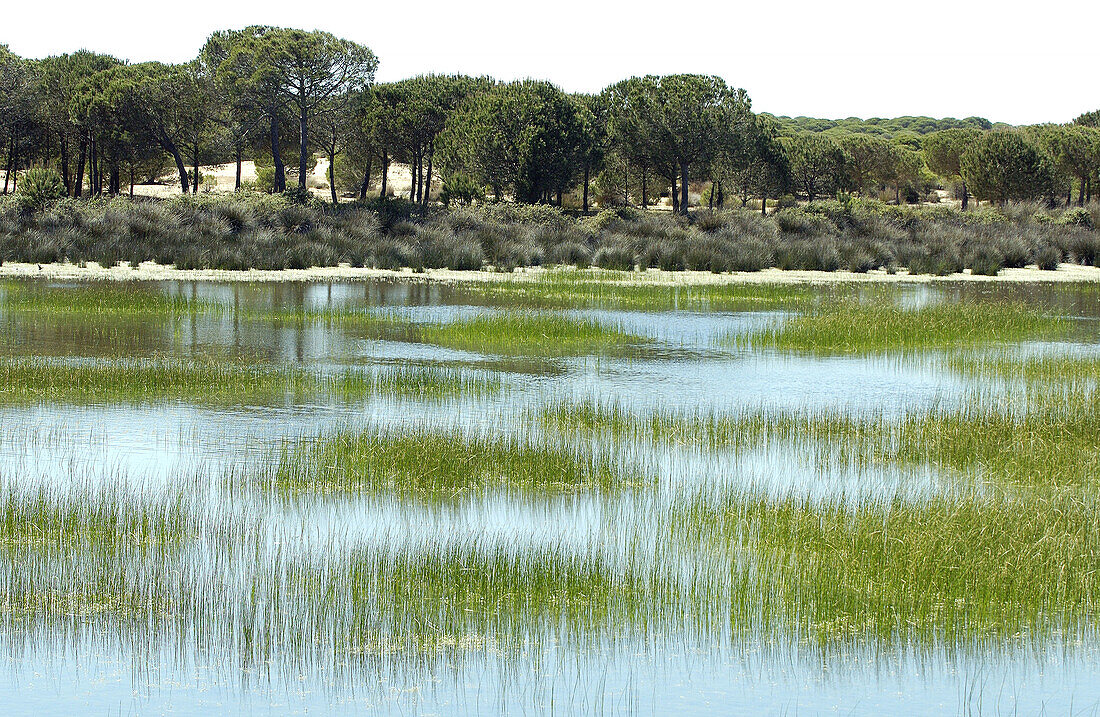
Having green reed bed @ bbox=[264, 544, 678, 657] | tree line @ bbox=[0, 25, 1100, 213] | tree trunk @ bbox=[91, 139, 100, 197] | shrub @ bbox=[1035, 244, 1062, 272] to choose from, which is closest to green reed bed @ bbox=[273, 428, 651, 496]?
green reed bed @ bbox=[264, 544, 678, 657]

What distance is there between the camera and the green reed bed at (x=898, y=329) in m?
20.3

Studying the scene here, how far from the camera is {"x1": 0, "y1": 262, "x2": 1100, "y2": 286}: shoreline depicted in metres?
30.5

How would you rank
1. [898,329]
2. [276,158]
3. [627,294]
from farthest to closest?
[276,158]
[627,294]
[898,329]

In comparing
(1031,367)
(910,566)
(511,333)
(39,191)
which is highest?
(39,191)

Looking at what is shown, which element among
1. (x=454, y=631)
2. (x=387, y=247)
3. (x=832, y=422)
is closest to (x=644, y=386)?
(x=832, y=422)

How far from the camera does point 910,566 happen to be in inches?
302

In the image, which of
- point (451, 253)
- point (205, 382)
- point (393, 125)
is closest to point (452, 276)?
point (451, 253)

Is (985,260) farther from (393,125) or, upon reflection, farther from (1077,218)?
(393,125)

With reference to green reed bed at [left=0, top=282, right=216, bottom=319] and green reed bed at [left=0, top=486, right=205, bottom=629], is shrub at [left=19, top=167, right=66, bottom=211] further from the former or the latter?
green reed bed at [left=0, top=486, right=205, bottom=629]

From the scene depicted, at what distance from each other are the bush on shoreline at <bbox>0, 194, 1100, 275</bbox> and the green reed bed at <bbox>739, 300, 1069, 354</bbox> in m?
13.2

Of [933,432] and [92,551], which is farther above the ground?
[933,432]

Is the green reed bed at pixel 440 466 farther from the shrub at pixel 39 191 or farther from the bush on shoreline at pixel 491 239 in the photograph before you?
the shrub at pixel 39 191

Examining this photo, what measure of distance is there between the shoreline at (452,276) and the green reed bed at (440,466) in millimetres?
20280

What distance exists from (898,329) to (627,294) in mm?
8944
